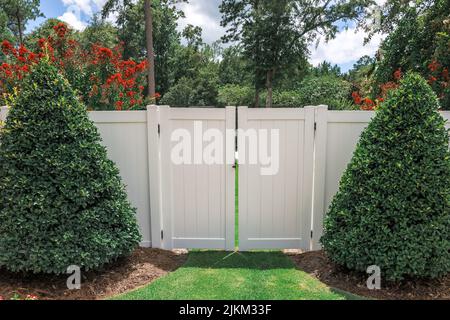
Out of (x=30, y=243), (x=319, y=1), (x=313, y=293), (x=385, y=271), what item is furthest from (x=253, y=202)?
(x=319, y=1)

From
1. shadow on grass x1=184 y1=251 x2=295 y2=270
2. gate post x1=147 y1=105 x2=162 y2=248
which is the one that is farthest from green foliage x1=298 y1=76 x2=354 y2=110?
gate post x1=147 y1=105 x2=162 y2=248

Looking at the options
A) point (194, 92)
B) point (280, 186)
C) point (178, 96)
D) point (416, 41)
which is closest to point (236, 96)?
point (194, 92)

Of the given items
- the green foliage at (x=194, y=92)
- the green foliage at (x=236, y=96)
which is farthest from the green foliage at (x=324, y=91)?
the green foliage at (x=194, y=92)

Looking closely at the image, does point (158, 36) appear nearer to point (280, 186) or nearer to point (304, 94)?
point (304, 94)

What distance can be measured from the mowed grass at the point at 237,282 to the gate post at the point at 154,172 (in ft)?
1.74

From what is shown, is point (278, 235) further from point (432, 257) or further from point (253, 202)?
point (432, 257)

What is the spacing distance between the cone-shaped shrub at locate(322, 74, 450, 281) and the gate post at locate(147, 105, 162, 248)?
2125 mm

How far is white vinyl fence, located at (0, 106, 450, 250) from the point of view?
3.83 meters

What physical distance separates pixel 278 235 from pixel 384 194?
4.63ft

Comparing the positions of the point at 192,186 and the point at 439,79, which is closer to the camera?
the point at 192,186

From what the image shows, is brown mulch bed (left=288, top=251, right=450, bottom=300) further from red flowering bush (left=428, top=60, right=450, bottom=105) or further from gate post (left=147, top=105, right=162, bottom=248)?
red flowering bush (left=428, top=60, right=450, bottom=105)

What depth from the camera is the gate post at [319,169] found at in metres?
3.82

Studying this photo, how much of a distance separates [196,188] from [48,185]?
158cm

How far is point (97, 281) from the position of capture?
3199 mm
